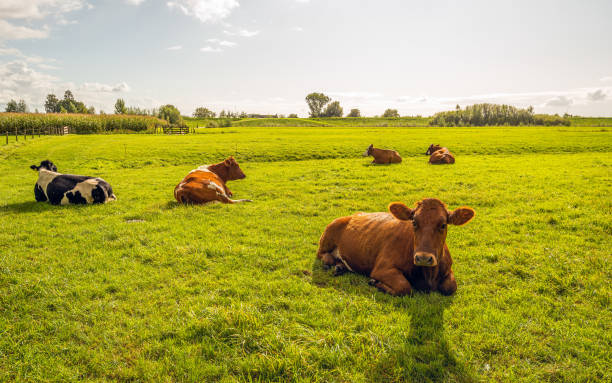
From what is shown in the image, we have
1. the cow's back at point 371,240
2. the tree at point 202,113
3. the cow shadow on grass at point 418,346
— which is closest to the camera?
the cow shadow on grass at point 418,346

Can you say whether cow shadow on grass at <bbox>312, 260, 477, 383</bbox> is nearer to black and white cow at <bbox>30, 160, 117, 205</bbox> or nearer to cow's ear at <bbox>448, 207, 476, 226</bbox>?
cow's ear at <bbox>448, 207, 476, 226</bbox>

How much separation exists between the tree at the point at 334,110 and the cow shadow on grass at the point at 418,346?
507ft

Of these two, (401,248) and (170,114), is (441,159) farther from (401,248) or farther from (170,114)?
(170,114)

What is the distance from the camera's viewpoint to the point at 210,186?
10000 millimetres

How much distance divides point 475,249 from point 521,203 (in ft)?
15.1

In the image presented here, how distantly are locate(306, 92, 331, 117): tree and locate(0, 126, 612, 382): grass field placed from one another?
159m

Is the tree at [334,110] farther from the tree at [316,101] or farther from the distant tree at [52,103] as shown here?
the distant tree at [52,103]

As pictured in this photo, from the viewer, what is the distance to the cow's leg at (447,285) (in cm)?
460

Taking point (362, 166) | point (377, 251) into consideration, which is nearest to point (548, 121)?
point (362, 166)

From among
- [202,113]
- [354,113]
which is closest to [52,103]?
[202,113]

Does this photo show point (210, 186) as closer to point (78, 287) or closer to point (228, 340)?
point (78, 287)

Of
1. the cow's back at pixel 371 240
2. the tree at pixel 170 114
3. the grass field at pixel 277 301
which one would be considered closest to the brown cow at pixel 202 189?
the grass field at pixel 277 301

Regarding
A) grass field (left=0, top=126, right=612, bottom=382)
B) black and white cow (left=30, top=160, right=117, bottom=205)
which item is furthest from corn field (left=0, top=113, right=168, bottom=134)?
grass field (left=0, top=126, right=612, bottom=382)

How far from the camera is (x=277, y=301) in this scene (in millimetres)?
4410
